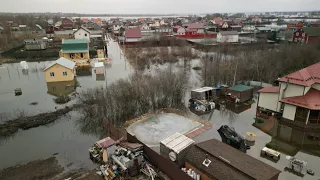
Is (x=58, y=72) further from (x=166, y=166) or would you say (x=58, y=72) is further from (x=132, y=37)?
(x=132, y=37)

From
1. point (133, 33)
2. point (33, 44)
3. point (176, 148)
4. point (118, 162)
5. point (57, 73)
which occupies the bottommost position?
point (118, 162)

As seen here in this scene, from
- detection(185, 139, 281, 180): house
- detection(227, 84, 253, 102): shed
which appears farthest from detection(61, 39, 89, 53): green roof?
detection(185, 139, 281, 180): house

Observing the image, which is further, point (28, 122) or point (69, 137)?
point (28, 122)

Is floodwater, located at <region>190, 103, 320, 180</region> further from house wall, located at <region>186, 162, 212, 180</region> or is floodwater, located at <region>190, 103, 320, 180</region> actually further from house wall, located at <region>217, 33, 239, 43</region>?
house wall, located at <region>217, 33, 239, 43</region>

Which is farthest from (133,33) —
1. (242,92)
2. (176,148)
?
(176,148)

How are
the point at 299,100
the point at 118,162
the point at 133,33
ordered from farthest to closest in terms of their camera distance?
the point at 133,33 < the point at 299,100 < the point at 118,162
